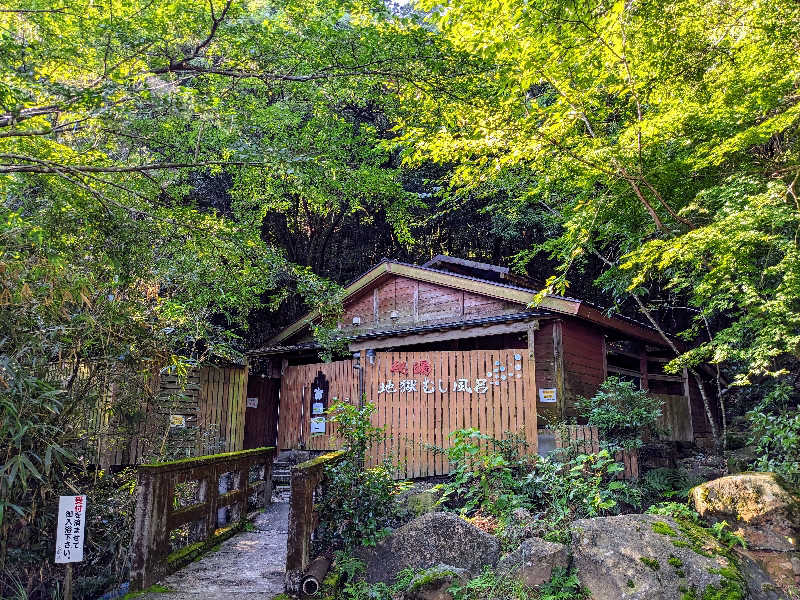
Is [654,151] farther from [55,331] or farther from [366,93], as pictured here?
[55,331]

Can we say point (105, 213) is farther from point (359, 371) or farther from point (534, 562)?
point (359, 371)

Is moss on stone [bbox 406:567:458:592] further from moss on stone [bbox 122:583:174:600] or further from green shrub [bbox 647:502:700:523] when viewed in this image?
green shrub [bbox 647:502:700:523]

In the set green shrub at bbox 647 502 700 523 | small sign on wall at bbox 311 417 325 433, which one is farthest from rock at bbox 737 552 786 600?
small sign on wall at bbox 311 417 325 433

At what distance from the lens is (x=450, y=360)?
931 cm

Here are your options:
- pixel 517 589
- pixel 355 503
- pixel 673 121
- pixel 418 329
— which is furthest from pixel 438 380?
pixel 673 121

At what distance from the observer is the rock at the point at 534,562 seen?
4453mm

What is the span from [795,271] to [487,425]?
472 centimetres

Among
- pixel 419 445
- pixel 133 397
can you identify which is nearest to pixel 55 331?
pixel 133 397

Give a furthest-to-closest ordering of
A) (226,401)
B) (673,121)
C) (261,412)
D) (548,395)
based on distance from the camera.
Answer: (261,412)
(226,401)
(548,395)
(673,121)

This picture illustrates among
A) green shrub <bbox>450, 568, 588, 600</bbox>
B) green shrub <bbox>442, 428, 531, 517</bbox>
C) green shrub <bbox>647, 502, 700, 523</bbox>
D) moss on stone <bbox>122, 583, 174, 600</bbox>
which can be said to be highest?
green shrub <bbox>442, 428, 531, 517</bbox>

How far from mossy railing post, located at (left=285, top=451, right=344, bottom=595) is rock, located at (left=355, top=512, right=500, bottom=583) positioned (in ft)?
2.11

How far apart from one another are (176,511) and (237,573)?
86 cm

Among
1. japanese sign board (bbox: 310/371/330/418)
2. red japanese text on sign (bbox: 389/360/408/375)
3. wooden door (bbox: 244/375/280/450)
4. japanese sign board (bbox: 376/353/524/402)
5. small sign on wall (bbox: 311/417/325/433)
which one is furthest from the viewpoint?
wooden door (bbox: 244/375/280/450)

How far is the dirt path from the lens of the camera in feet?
15.1
